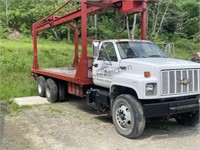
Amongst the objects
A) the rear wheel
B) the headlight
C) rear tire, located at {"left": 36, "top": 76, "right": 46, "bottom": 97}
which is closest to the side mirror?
the headlight

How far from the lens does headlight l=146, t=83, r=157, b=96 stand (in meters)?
6.37

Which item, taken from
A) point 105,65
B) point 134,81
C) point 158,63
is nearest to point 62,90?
point 105,65

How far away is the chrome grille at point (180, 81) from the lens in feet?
21.2

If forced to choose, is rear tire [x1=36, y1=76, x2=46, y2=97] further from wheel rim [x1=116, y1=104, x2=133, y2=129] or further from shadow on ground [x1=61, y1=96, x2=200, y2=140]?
wheel rim [x1=116, y1=104, x2=133, y2=129]

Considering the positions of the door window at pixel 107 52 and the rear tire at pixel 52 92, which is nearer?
the door window at pixel 107 52

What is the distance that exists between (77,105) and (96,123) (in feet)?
9.02

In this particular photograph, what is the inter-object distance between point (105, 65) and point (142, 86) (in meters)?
1.82

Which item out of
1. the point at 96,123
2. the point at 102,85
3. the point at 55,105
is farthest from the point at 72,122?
the point at 55,105

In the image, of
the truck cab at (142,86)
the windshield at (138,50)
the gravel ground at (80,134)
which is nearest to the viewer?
the gravel ground at (80,134)

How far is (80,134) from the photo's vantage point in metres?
6.97

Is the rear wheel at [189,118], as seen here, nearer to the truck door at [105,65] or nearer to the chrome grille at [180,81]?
the chrome grille at [180,81]

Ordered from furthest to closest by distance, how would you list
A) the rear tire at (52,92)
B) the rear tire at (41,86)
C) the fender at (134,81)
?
the rear tire at (41,86) < the rear tire at (52,92) < the fender at (134,81)

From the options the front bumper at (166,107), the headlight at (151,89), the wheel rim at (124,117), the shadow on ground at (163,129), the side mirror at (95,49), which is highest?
the side mirror at (95,49)

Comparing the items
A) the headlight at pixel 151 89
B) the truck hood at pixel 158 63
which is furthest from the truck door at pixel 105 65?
the headlight at pixel 151 89
